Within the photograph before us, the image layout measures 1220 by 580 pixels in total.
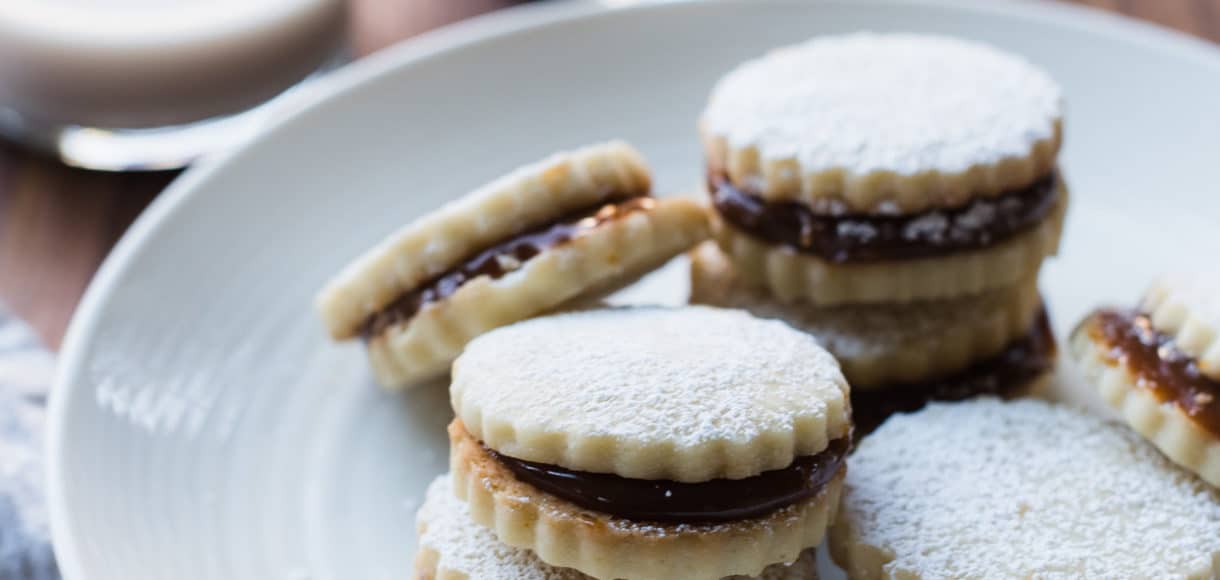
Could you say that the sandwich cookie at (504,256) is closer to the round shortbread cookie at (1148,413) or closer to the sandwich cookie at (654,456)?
the sandwich cookie at (654,456)

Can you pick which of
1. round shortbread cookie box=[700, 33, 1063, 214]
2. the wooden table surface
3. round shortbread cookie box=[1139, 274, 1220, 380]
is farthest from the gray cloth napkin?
round shortbread cookie box=[1139, 274, 1220, 380]

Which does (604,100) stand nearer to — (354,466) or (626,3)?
(626,3)

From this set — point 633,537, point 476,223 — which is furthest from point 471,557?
point 476,223

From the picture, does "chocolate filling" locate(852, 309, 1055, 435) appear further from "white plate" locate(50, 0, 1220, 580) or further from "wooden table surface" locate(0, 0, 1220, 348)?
"wooden table surface" locate(0, 0, 1220, 348)

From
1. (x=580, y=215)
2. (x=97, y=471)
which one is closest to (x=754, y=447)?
(x=580, y=215)

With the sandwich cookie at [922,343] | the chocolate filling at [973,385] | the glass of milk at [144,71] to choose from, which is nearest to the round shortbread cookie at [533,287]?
the sandwich cookie at [922,343]

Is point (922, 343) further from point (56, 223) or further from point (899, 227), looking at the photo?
point (56, 223)
